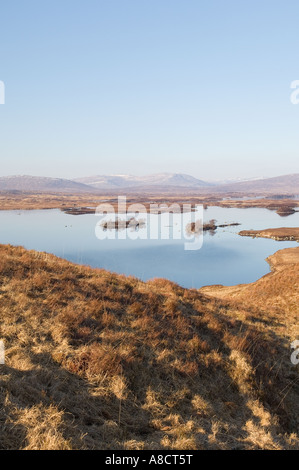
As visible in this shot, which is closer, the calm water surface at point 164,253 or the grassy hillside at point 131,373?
the grassy hillside at point 131,373

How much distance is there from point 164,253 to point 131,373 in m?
49.9

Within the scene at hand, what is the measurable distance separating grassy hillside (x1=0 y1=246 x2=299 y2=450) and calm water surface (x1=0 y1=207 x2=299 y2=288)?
97.0 feet

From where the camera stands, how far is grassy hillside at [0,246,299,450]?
551 cm

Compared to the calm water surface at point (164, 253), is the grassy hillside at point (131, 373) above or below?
above

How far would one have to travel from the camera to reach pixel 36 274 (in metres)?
11.9

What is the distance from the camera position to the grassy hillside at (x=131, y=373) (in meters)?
5.51

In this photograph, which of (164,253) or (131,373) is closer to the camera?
(131,373)

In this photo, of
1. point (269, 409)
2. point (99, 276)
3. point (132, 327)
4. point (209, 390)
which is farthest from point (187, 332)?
point (99, 276)

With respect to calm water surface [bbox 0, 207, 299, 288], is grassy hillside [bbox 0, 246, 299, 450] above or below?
above

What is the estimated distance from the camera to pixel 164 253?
5700cm

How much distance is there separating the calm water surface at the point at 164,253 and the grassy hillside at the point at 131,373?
29.6 m

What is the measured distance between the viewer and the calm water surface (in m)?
44.5

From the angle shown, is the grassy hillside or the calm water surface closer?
the grassy hillside
